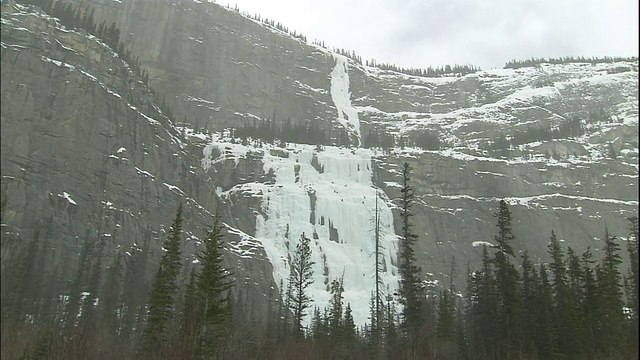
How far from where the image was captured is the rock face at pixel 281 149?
64.1 metres

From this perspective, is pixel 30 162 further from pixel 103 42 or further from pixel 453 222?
pixel 453 222

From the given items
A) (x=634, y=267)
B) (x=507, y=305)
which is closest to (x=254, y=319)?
(x=507, y=305)

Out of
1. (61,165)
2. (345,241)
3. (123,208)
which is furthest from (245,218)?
(61,165)

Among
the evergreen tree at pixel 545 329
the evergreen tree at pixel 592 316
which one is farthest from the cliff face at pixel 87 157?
the evergreen tree at pixel 592 316

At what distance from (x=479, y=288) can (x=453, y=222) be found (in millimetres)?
64161

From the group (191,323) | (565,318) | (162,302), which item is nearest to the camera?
(191,323)

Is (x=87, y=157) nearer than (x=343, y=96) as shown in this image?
Yes

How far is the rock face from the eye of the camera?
6406cm

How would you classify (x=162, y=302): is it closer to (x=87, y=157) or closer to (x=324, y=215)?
(x=87, y=157)

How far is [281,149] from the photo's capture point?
116125 mm

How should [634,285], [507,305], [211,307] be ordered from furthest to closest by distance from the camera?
[507,305], [211,307], [634,285]

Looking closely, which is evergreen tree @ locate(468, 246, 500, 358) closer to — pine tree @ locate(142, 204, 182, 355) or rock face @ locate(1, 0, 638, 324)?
pine tree @ locate(142, 204, 182, 355)

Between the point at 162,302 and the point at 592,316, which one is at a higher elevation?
the point at 592,316

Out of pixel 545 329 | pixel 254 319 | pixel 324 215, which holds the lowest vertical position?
pixel 545 329
